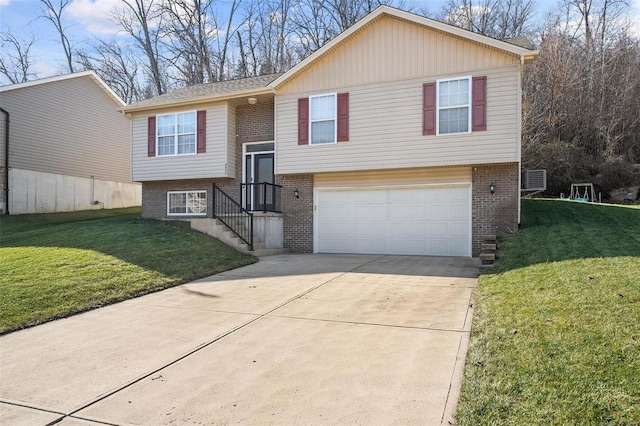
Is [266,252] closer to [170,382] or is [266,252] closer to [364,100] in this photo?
[364,100]

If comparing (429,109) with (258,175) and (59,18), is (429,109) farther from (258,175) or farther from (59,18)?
(59,18)

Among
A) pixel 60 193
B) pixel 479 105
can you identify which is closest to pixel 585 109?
pixel 479 105

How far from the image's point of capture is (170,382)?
3.49 metres

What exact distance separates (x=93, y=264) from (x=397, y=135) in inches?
304

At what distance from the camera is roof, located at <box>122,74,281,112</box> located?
511 inches

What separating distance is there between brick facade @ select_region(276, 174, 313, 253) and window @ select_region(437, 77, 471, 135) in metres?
4.16

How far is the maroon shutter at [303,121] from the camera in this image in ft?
40.2

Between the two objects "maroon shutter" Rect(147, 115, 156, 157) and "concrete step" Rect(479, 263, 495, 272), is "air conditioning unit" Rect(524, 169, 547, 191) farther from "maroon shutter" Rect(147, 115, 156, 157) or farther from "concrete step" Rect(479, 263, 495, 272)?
"maroon shutter" Rect(147, 115, 156, 157)

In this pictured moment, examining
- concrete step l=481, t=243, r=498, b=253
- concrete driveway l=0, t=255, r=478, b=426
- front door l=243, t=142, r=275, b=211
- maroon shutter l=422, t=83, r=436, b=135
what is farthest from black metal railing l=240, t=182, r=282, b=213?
concrete driveway l=0, t=255, r=478, b=426

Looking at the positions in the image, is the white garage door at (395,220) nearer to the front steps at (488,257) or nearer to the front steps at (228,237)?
the front steps at (228,237)

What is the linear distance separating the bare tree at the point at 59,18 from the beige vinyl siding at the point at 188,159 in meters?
19.0

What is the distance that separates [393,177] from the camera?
1188 centimetres

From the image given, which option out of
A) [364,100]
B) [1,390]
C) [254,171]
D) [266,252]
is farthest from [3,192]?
[1,390]

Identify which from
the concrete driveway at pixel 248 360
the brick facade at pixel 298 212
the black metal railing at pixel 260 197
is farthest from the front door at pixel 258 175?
the concrete driveway at pixel 248 360
